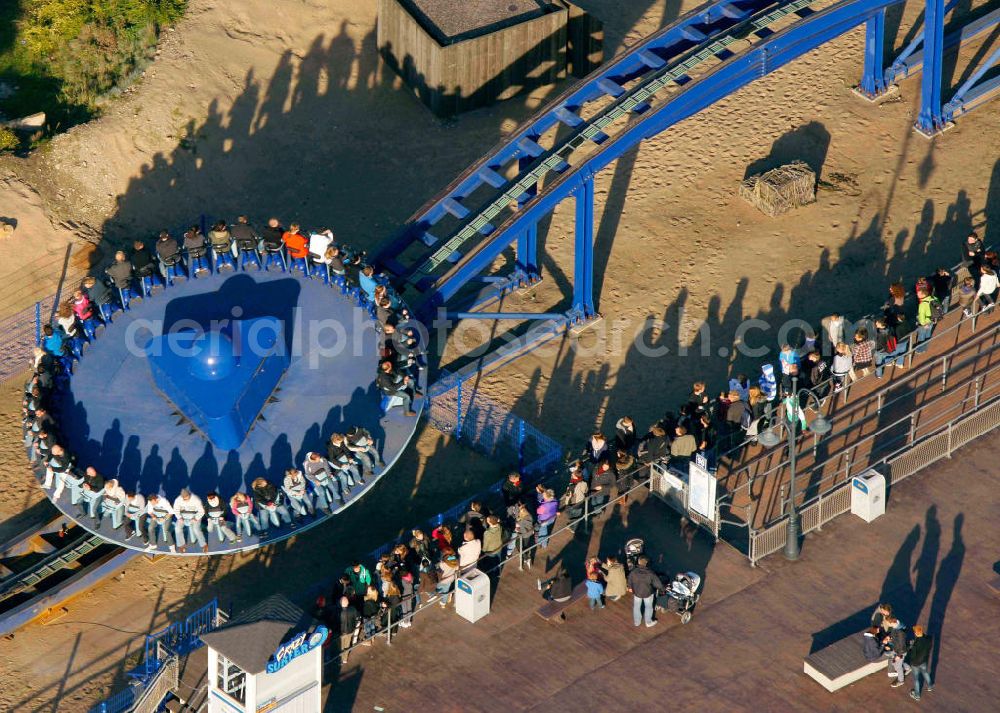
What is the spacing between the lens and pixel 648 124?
44250 mm

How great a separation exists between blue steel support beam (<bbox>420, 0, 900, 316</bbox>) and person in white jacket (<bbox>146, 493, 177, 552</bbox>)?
779cm

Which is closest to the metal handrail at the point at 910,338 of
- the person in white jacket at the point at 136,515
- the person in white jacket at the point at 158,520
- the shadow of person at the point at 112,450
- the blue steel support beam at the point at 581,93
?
the blue steel support beam at the point at 581,93

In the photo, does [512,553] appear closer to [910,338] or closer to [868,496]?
[868,496]

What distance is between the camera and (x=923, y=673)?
1410 inches

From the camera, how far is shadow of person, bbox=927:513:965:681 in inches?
1459

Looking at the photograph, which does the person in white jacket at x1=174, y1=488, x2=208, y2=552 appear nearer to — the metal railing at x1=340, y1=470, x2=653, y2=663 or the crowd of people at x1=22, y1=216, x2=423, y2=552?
the crowd of people at x1=22, y1=216, x2=423, y2=552

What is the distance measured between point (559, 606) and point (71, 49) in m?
22.9

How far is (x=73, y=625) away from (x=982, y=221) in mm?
21989

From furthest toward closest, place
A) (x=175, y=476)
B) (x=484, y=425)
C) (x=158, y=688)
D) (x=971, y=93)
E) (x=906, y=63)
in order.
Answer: (x=906, y=63) → (x=971, y=93) → (x=484, y=425) → (x=175, y=476) → (x=158, y=688)

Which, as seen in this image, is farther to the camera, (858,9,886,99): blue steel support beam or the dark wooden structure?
the dark wooden structure

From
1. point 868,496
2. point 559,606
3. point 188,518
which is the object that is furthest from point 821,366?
point 188,518

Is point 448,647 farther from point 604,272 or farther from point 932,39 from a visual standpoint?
Answer: point 932,39

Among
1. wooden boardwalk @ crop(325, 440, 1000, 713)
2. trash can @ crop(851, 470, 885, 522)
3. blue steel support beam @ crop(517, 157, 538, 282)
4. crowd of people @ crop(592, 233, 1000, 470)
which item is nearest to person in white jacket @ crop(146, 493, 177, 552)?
wooden boardwalk @ crop(325, 440, 1000, 713)

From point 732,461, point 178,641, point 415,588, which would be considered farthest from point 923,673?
point 178,641
